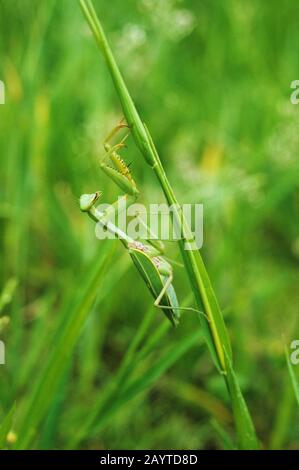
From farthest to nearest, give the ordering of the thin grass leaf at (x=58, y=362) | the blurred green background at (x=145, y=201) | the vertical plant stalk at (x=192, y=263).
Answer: the blurred green background at (x=145, y=201), the thin grass leaf at (x=58, y=362), the vertical plant stalk at (x=192, y=263)

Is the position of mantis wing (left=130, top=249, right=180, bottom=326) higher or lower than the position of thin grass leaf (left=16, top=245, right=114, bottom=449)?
higher

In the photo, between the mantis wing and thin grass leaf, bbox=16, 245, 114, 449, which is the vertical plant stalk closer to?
the mantis wing

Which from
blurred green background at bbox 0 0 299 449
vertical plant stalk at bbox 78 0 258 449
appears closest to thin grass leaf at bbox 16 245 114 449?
blurred green background at bbox 0 0 299 449

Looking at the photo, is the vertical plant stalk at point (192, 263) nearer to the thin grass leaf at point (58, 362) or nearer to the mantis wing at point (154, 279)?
the mantis wing at point (154, 279)

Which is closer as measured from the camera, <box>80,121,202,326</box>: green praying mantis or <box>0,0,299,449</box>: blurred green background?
<box>80,121,202,326</box>: green praying mantis

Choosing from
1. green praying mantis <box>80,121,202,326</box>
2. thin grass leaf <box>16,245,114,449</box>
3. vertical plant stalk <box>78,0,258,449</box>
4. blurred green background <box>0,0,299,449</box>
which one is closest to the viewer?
vertical plant stalk <box>78,0,258,449</box>

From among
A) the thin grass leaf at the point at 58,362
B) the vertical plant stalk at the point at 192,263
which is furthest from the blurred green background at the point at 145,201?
the vertical plant stalk at the point at 192,263
